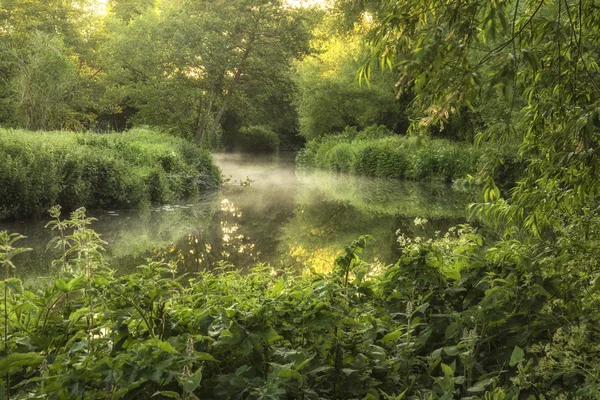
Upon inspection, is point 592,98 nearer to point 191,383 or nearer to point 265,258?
point 191,383

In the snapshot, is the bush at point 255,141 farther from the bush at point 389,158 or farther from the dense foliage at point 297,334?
the dense foliage at point 297,334

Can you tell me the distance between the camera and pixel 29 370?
249cm

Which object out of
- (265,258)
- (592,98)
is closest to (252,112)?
(265,258)

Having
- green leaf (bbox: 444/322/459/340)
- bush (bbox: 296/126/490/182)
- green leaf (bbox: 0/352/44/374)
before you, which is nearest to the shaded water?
bush (bbox: 296/126/490/182)

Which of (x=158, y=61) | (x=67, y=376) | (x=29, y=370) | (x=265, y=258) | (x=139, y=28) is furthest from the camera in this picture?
(x=139, y=28)

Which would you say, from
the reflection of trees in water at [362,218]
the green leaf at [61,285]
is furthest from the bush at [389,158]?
the green leaf at [61,285]

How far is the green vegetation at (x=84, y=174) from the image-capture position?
10719 mm

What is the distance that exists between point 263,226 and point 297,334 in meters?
9.00

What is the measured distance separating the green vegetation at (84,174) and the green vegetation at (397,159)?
929 cm

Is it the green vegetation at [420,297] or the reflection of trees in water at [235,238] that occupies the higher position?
the green vegetation at [420,297]

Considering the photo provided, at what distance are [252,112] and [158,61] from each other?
5285 mm

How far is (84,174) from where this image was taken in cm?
1228

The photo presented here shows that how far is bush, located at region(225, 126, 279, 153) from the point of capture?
46312mm

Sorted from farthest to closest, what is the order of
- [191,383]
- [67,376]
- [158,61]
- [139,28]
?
[139,28] < [158,61] < [67,376] < [191,383]
